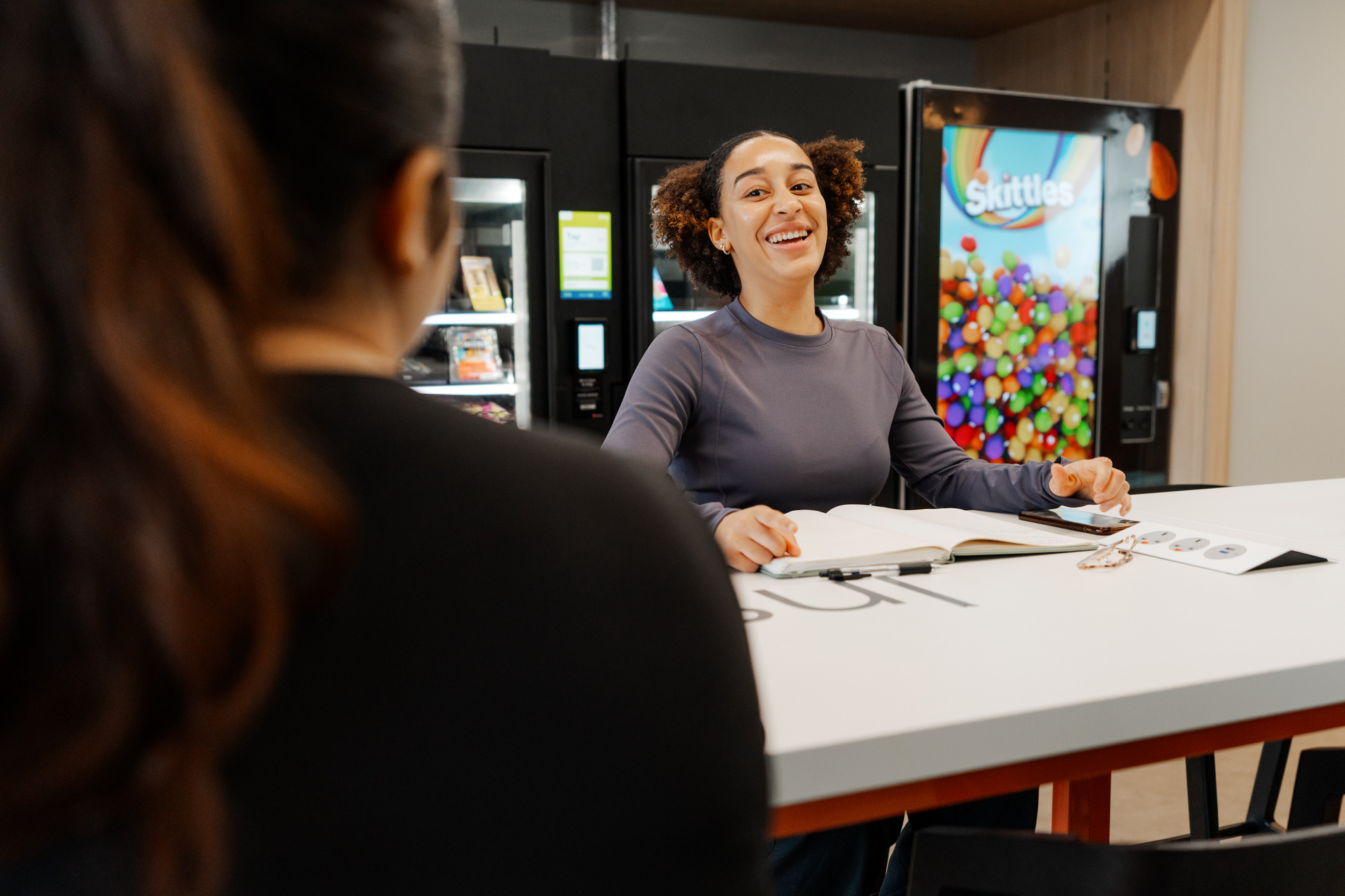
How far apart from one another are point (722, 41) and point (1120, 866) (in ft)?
12.8

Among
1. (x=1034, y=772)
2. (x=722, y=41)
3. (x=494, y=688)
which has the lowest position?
Answer: (x=1034, y=772)

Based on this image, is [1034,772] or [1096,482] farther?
[1096,482]

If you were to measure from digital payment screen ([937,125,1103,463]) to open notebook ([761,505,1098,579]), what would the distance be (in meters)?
1.98

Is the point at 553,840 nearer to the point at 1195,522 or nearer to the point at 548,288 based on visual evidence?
the point at 1195,522

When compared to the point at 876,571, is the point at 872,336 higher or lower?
higher

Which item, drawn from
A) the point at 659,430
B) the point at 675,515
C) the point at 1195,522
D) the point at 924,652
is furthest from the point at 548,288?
the point at 675,515

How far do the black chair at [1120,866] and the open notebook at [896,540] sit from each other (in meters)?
0.55

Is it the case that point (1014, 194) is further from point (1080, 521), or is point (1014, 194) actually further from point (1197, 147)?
point (1080, 521)

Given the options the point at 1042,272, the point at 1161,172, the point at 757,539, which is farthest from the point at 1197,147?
the point at 757,539

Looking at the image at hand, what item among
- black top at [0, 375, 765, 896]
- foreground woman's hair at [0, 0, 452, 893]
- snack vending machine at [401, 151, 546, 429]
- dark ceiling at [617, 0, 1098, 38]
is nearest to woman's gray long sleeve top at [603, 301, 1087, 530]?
snack vending machine at [401, 151, 546, 429]

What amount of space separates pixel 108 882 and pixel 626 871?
0.19m

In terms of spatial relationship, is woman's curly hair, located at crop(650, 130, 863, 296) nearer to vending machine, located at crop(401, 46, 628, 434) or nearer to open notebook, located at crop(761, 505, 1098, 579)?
vending machine, located at crop(401, 46, 628, 434)

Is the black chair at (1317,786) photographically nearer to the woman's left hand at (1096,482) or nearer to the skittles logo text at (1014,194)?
the woman's left hand at (1096,482)

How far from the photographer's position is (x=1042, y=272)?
358cm
